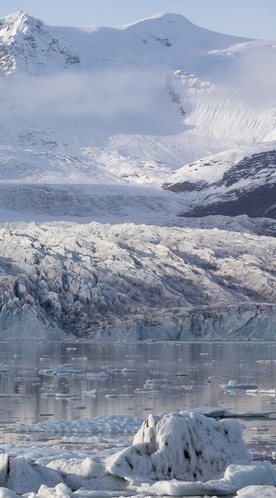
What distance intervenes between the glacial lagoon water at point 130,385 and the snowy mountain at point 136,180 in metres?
5.36

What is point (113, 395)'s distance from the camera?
1602cm

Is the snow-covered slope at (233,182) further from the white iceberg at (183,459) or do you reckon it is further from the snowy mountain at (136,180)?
the white iceberg at (183,459)

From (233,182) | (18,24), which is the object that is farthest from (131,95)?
(233,182)

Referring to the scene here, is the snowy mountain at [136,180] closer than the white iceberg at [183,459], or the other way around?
the white iceberg at [183,459]

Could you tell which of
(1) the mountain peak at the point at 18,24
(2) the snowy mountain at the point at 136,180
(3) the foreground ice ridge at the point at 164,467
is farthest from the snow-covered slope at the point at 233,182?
(3) the foreground ice ridge at the point at 164,467

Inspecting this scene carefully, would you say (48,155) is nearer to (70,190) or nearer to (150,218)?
(70,190)

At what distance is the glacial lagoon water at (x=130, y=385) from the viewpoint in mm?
13430

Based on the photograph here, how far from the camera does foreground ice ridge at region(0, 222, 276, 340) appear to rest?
34.3m

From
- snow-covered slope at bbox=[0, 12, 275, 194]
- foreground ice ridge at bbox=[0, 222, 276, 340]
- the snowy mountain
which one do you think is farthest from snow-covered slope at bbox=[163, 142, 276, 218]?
foreground ice ridge at bbox=[0, 222, 276, 340]

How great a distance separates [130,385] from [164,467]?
9.11 meters

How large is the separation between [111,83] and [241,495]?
381ft

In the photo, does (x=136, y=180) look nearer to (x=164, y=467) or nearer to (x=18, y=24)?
(x=18, y=24)

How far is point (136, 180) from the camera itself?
9294 cm

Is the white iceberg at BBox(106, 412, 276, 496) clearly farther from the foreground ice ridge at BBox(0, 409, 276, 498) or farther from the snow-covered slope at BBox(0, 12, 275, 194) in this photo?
the snow-covered slope at BBox(0, 12, 275, 194)
